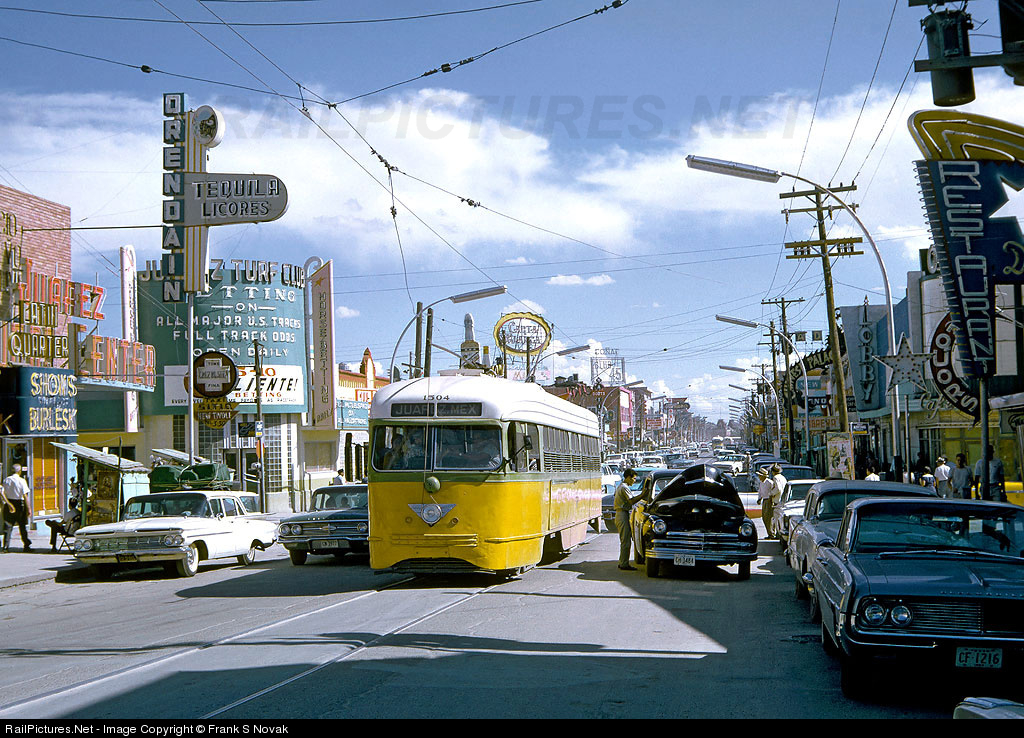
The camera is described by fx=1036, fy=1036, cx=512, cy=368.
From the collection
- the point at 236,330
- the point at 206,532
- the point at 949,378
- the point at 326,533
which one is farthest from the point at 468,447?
the point at 236,330

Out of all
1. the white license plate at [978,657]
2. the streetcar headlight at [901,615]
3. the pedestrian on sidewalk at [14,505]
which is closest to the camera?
the white license plate at [978,657]

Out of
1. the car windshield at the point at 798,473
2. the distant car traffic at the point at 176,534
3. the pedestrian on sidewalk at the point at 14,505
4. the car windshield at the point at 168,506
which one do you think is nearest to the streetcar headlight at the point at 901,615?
the distant car traffic at the point at 176,534

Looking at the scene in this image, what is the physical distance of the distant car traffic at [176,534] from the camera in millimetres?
17906

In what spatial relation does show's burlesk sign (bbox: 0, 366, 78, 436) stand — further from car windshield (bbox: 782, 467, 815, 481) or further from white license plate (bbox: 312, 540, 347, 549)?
car windshield (bbox: 782, 467, 815, 481)

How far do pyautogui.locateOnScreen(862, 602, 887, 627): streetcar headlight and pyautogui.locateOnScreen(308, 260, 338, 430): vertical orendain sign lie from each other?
1521 inches

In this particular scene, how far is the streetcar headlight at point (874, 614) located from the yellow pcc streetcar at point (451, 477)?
7.73 m

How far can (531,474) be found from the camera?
1609 centimetres

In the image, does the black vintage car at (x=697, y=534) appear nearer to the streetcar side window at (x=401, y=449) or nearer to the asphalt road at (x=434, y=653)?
the asphalt road at (x=434, y=653)

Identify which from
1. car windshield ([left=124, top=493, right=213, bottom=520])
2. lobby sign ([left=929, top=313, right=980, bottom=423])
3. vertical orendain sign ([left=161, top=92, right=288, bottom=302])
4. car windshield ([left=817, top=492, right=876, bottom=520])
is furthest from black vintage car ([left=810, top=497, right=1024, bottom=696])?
vertical orendain sign ([left=161, top=92, right=288, bottom=302])

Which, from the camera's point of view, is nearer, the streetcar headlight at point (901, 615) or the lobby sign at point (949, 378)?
the streetcar headlight at point (901, 615)

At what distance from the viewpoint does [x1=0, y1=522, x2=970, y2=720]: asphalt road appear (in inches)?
289

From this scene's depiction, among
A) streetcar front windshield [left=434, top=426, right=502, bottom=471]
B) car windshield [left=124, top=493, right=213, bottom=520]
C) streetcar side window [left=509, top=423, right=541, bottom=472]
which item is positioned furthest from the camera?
car windshield [left=124, top=493, right=213, bottom=520]

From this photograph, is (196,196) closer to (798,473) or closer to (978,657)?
(798,473)
